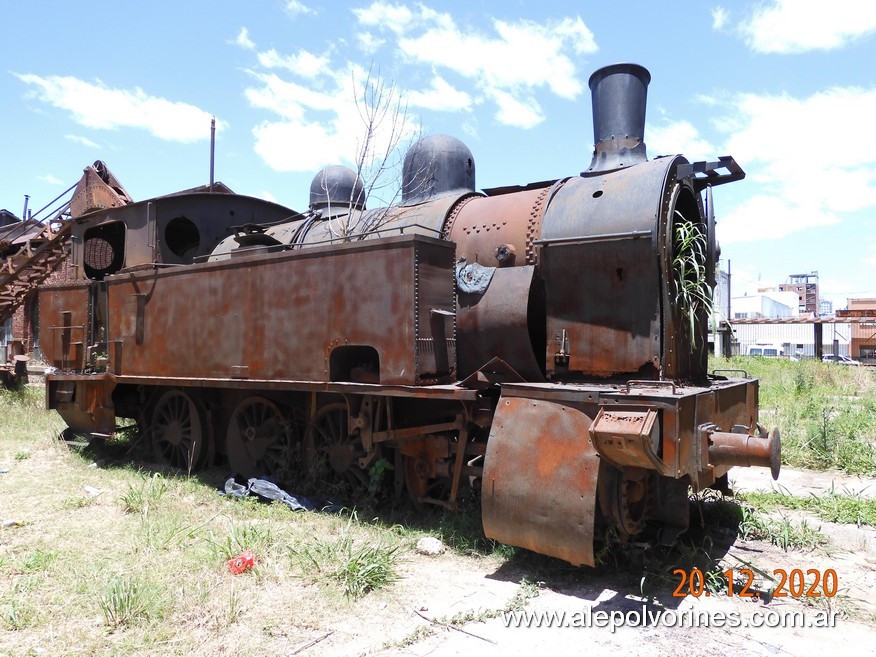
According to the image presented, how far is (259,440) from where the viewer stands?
655 centimetres

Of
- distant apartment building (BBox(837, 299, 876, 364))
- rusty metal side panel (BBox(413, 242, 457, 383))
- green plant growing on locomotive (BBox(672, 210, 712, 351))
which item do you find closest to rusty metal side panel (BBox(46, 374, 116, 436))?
rusty metal side panel (BBox(413, 242, 457, 383))

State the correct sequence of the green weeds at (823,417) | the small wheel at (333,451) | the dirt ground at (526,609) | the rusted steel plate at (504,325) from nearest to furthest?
the dirt ground at (526,609) < the rusted steel plate at (504,325) < the small wheel at (333,451) < the green weeds at (823,417)

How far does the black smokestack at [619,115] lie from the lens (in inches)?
204

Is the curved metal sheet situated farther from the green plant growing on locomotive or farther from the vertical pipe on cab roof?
the vertical pipe on cab roof

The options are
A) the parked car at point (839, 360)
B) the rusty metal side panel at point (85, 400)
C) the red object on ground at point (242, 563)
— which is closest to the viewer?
the red object on ground at point (242, 563)

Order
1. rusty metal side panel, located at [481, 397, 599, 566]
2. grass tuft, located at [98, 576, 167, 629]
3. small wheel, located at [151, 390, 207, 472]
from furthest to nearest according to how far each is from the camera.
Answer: small wheel, located at [151, 390, 207, 472] < rusty metal side panel, located at [481, 397, 599, 566] < grass tuft, located at [98, 576, 167, 629]

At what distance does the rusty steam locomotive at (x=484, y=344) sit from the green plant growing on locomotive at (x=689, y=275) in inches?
1.0

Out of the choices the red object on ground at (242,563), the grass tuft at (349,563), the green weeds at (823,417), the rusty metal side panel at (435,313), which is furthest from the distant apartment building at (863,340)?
the red object on ground at (242,563)

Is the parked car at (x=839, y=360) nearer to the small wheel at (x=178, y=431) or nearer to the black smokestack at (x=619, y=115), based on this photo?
the black smokestack at (x=619, y=115)

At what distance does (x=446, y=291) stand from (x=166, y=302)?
3.33 m

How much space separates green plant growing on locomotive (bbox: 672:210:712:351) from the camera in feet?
14.8

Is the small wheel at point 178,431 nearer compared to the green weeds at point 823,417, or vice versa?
the small wheel at point 178,431

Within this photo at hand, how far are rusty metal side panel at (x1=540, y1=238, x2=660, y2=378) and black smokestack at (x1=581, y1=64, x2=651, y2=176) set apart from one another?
36.1 inches

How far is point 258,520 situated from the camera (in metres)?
5.43
